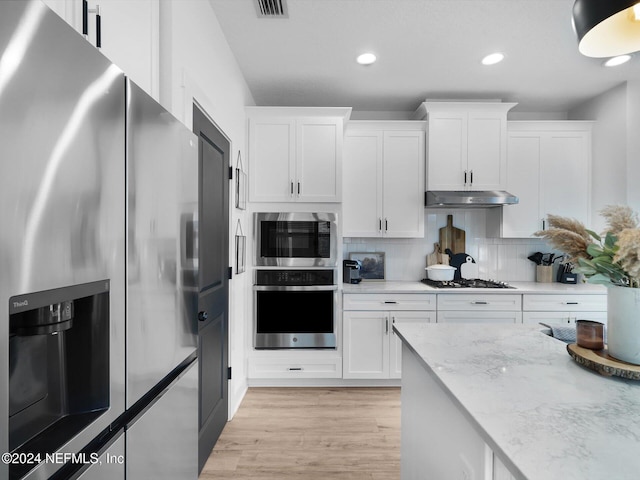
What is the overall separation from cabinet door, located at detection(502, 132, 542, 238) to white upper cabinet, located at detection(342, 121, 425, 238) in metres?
0.88

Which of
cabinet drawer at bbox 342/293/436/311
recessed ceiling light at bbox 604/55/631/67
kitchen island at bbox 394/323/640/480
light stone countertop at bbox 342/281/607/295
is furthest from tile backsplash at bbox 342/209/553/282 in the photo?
kitchen island at bbox 394/323/640/480

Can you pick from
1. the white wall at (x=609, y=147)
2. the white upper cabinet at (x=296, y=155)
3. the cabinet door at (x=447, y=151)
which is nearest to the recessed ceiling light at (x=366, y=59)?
the white upper cabinet at (x=296, y=155)

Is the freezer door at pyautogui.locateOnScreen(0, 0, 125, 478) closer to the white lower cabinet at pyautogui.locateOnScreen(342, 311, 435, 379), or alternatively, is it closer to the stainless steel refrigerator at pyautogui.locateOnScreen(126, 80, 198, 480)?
the stainless steel refrigerator at pyautogui.locateOnScreen(126, 80, 198, 480)

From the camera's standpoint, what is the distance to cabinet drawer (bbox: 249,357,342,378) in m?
3.13

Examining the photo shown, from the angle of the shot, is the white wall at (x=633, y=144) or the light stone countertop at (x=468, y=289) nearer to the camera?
the white wall at (x=633, y=144)

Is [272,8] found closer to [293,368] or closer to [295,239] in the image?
[295,239]

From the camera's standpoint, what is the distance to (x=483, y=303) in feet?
10.2

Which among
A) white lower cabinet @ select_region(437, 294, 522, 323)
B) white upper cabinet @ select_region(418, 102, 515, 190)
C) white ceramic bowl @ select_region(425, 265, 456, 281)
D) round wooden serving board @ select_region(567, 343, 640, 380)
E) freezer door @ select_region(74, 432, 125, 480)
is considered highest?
white upper cabinet @ select_region(418, 102, 515, 190)

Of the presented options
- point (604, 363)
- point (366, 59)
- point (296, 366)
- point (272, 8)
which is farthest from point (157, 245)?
point (296, 366)

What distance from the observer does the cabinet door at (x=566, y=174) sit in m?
3.44

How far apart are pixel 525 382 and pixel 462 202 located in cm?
242

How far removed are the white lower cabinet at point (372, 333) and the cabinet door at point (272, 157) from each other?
1157 mm

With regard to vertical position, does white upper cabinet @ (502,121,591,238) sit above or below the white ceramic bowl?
above

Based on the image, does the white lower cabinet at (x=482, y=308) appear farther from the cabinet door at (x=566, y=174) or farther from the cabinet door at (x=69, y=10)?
the cabinet door at (x=69, y=10)
